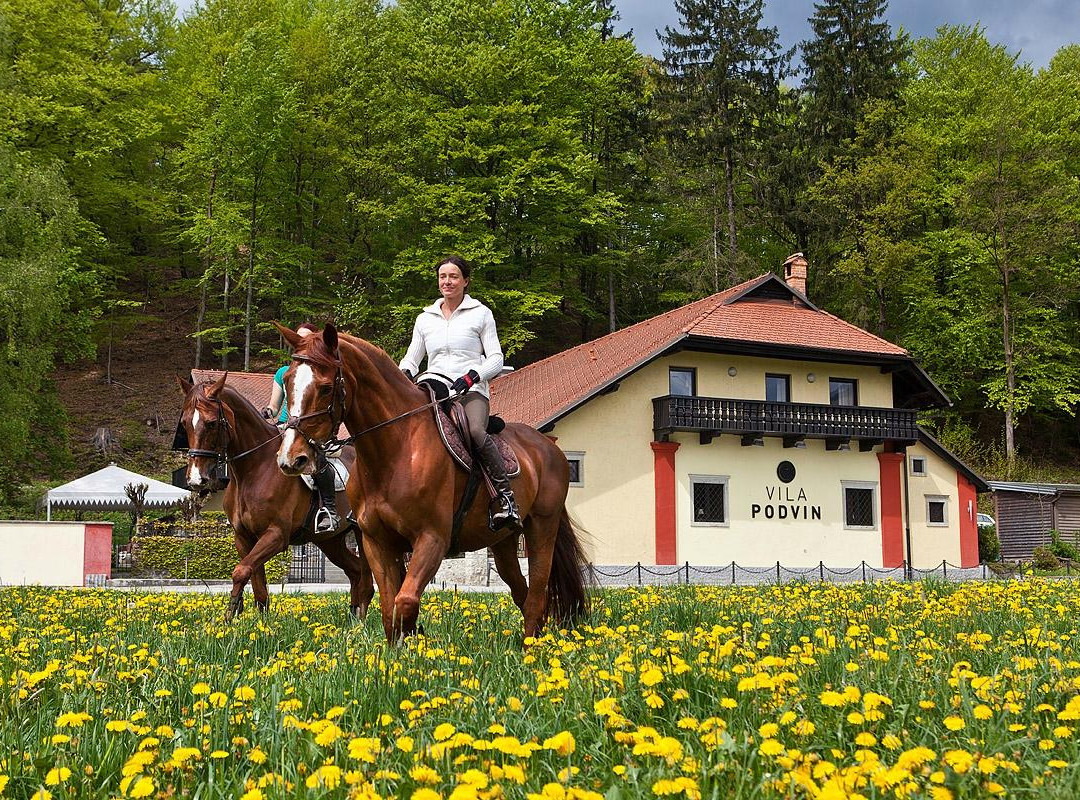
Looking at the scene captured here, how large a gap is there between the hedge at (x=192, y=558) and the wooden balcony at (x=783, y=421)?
11.7 m

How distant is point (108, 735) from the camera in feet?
12.1

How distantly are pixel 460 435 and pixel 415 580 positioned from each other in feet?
3.93

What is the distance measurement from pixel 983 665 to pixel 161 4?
56.1 metres

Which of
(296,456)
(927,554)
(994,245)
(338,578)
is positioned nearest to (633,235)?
(994,245)

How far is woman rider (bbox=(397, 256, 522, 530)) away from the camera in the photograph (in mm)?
7055

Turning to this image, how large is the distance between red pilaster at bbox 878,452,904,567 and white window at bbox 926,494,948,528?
4.33ft

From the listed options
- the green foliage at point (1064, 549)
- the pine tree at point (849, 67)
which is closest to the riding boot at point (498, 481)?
the green foliage at point (1064, 549)

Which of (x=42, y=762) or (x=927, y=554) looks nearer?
(x=42, y=762)

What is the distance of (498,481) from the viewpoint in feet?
23.3

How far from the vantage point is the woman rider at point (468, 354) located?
7055 millimetres

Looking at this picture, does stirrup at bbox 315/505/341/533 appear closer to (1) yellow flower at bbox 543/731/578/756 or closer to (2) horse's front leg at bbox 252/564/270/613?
(2) horse's front leg at bbox 252/564/270/613

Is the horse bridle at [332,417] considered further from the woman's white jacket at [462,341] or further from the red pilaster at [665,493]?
the red pilaster at [665,493]

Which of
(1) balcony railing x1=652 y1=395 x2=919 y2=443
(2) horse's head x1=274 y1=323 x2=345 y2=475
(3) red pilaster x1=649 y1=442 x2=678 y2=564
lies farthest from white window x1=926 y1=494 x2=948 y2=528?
(2) horse's head x1=274 y1=323 x2=345 y2=475

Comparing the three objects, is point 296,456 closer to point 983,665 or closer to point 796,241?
point 983,665
